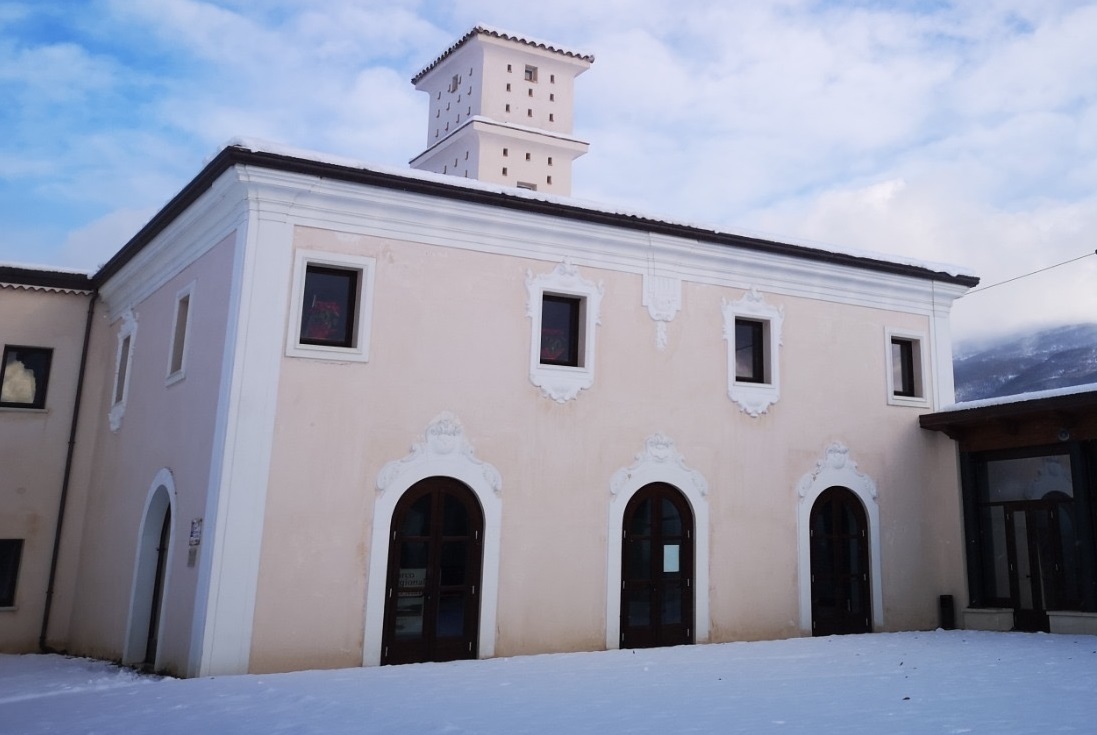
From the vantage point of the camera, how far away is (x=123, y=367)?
1434cm

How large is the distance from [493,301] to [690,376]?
3001 mm

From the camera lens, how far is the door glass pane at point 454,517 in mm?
10938

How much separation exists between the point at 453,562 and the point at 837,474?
602cm

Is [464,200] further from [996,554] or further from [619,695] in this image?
[996,554]

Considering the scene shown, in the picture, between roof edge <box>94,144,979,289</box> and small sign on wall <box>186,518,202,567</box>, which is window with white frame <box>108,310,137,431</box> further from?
small sign on wall <box>186,518,202,567</box>

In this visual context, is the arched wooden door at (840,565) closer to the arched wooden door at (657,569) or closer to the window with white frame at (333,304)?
the arched wooden door at (657,569)

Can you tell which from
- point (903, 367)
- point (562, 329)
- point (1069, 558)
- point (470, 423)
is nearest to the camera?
point (470, 423)

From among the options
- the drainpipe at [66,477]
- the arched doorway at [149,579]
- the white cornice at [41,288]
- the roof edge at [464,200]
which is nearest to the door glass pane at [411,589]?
the arched doorway at [149,579]

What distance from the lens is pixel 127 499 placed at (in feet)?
41.8

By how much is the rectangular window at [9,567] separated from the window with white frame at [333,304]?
684 cm

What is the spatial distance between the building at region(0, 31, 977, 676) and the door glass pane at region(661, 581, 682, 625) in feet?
0.16

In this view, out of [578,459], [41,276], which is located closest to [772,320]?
[578,459]

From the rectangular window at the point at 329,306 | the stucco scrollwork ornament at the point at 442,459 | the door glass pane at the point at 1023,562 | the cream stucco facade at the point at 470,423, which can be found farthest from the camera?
the door glass pane at the point at 1023,562

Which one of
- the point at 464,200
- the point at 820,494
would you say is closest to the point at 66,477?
the point at 464,200
